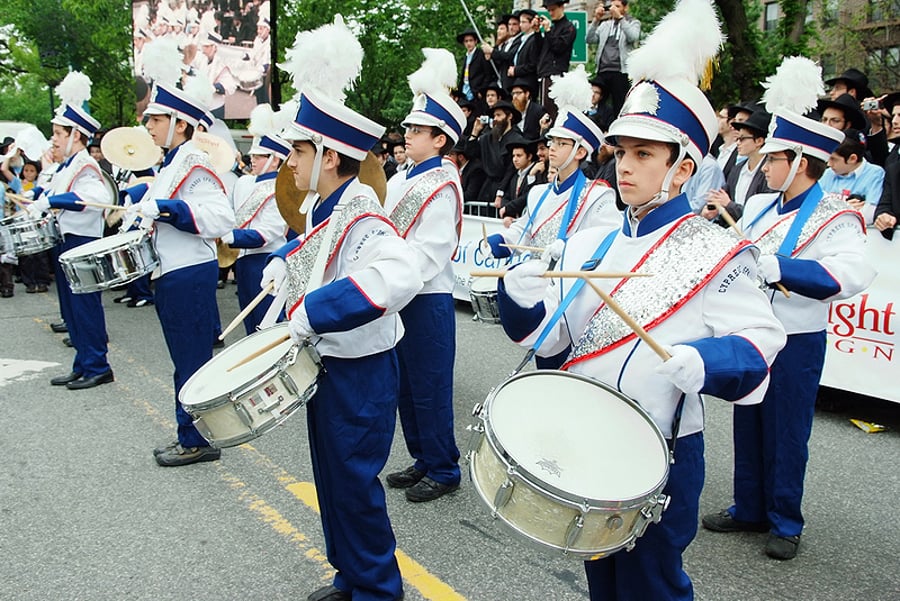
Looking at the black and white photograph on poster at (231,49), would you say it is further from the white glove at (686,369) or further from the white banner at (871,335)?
the white glove at (686,369)

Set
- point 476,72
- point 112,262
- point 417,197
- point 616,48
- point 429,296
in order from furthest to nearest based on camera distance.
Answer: point 476,72 → point 616,48 → point 112,262 → point 429,296 → point 417,197

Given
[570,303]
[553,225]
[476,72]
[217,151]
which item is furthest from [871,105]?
[476,72]

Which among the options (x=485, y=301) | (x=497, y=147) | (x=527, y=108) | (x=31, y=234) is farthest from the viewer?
(x=527, y=108)

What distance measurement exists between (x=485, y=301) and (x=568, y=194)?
0.87 meters

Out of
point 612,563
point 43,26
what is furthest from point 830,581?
point 43,26

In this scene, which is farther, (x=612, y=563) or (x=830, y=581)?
(x=830, y=581)

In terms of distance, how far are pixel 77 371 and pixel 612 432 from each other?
19.4 ft

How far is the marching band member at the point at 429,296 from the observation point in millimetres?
4332

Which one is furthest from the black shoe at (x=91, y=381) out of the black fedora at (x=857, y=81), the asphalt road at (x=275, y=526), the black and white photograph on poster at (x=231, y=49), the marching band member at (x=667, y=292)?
the black and white photograph on poster at (x=231, y=49)

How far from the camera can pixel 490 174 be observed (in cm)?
1045

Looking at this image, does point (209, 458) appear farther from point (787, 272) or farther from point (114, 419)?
point (787, 272)

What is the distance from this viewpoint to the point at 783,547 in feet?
12.3

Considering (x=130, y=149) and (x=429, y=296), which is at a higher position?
(x=130, y=149)

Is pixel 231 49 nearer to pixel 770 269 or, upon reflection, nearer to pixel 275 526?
pixel 275 526
